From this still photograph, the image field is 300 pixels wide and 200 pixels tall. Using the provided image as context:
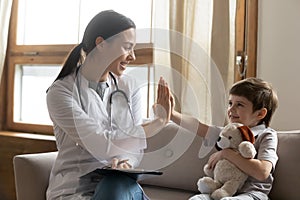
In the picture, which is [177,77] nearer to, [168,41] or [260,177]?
[168,41]

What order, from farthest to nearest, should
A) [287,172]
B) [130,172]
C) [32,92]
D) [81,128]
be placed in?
[32,92] < [287,172] < [81,128] < [130,172]

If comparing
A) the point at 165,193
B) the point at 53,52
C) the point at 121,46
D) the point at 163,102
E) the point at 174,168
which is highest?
the point at 53,52

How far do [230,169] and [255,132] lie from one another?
0.20m

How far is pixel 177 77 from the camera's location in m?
2.31

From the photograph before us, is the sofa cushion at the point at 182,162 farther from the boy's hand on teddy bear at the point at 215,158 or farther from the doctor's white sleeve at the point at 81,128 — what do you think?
the doctor's white sleeve at the point at 81,128

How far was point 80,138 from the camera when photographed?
1.55 m

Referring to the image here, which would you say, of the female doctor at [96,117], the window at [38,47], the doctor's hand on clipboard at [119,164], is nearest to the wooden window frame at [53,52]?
the window at [38,47]

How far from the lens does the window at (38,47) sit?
3.07 metres

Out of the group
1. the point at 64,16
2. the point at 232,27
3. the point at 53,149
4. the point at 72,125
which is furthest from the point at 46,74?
the point at 72,125

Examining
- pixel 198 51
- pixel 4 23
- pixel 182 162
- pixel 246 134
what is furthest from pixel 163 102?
pixel 4 23

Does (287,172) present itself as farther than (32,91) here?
No

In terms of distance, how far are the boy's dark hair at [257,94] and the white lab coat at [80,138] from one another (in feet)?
1.56

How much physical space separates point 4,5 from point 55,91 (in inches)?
72.6

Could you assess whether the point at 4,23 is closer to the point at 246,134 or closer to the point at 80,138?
the point at 80,138
